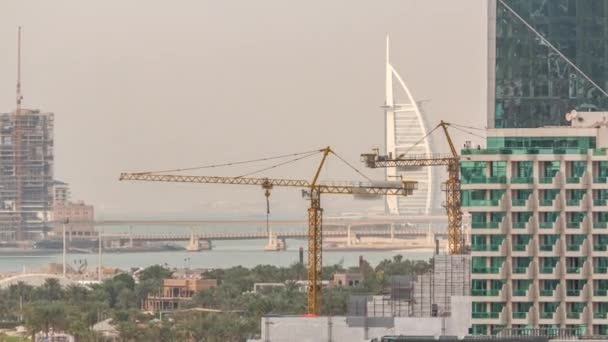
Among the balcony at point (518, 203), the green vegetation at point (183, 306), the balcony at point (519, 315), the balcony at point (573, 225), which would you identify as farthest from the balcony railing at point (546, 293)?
the green vegetation at point (183, 306)

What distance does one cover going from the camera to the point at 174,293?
17912 centimetres

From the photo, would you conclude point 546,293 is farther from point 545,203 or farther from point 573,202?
point 573,202

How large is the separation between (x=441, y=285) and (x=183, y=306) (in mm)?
92068

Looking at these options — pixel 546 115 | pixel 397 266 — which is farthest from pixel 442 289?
pixel 397 266

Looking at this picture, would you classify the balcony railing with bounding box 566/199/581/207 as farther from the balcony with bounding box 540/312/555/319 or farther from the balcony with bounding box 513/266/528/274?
the balcony with bounding box 540/312/555/319

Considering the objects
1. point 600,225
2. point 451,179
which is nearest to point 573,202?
point 600,225

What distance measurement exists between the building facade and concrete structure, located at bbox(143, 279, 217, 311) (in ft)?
343

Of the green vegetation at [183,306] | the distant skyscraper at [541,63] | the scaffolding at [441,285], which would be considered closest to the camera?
the distant skyscraper at [541,63]

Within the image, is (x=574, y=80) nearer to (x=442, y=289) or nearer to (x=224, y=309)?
(x=442, y=289)

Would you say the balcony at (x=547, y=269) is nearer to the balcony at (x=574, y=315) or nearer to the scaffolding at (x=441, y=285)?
the balcony at (x=574, y=315)

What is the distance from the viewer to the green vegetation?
123875mm

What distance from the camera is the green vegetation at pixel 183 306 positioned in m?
124

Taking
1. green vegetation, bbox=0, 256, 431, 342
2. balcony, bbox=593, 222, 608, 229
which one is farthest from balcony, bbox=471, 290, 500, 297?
green vegetation, bbox=0, 256, 431, 342

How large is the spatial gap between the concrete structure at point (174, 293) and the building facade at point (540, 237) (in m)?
105
